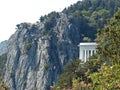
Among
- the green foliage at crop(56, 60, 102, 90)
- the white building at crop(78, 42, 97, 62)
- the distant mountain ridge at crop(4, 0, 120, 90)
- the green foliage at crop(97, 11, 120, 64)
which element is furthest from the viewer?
the distant mountain ridge at crop(4, 0, 120, 90)

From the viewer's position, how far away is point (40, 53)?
151 m

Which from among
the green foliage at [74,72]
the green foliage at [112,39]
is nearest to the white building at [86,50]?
the green foliage at [74,72]

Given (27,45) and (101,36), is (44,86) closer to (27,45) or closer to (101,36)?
(27,45)

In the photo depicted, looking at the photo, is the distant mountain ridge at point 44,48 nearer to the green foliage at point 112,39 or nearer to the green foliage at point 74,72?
the green foliage at point 74,72

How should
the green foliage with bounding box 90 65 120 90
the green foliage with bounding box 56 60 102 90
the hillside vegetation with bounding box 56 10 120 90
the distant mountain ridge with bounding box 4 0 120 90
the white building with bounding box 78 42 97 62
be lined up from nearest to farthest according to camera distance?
the green foliage with bounding box 90 65 120 90 → the hillside vegetation with bounding box 56 10 120 90 → the green foliage with bounding box 56 60 102 90 → the white building with bounding box 78 42 97 62 → the distant mountain ridge with bounding box 4 0 120 90

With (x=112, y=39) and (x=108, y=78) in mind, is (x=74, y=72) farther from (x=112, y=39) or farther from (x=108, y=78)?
(x=108, y=78)

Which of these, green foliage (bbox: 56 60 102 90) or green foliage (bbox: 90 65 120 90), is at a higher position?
green foliage (bbox: 90 65 120 90)

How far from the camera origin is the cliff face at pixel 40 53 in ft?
485

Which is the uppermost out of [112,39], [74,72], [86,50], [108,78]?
[112,39]

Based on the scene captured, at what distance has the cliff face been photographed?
148 meters

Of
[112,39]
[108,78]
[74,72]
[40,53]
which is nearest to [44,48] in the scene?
[40,53]

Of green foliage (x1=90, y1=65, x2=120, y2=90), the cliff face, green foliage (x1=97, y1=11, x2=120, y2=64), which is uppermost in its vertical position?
green foliage (x1=97, y1=11, x2=120, y2=64)

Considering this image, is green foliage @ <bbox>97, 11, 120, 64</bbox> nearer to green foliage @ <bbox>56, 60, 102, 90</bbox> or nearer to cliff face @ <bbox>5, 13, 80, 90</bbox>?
green foliage @ <bbox>56, 60, 102, 90</bbox>

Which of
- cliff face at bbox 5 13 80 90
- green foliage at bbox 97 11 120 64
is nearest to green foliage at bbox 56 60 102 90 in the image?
green foliage at bbox 97 11 120 64
